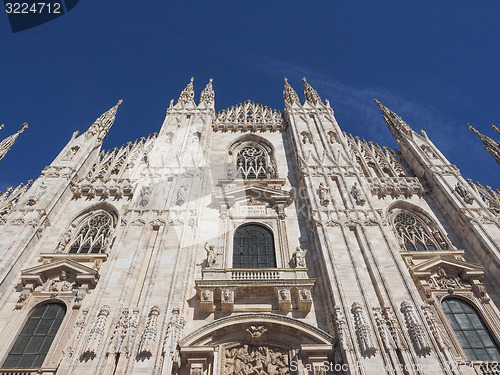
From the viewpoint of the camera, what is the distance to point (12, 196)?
1617 cm

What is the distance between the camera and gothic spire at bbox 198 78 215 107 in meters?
24.8

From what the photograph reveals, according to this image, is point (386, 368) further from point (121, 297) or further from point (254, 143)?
point (254, 143)

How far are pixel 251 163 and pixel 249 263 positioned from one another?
777 centimetres

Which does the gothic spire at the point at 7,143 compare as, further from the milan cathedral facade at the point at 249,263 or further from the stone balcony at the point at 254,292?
the stone balcony at the point at 254,292

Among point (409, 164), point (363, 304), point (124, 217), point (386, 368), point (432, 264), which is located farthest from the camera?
point (409, 164)

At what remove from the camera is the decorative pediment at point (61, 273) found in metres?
13.0

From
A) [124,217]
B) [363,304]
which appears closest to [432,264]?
[363,304]

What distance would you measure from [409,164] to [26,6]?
21.0 meters

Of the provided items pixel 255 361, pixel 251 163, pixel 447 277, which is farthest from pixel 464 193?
pixel 255 361

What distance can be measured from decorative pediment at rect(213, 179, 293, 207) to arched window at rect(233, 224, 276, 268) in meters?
1.63

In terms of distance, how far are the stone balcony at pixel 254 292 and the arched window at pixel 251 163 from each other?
25.2 ft

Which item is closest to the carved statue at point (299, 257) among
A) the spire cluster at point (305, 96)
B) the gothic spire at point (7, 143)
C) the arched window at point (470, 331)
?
the arched window at point (470, 331)

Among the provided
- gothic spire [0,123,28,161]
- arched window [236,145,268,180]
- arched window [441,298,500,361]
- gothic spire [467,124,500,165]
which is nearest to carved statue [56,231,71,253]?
gothic spire [0,123,28,161]

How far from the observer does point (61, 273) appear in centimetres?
1336
